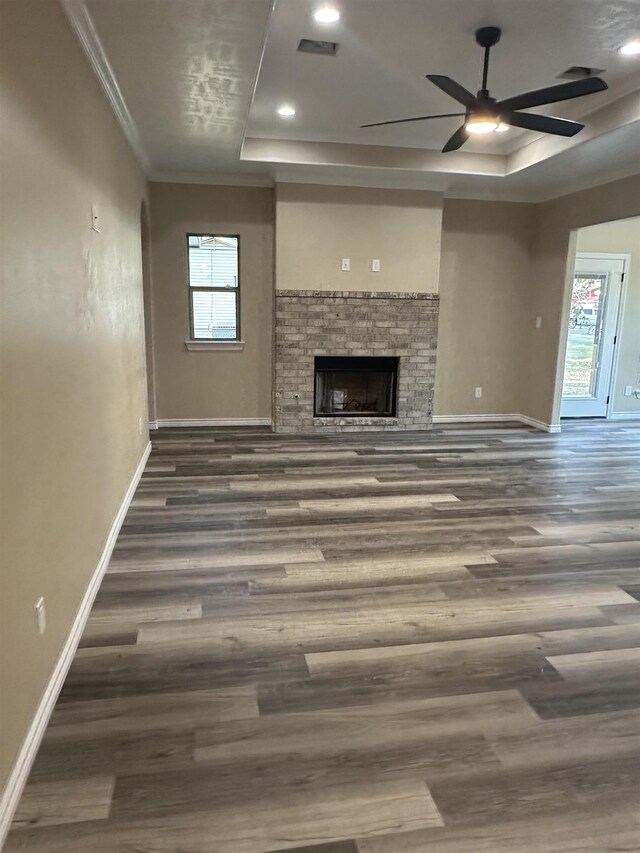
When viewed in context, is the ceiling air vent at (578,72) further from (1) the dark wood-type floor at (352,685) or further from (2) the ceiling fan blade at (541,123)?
(1) the dark wood-type floor at (352,685)

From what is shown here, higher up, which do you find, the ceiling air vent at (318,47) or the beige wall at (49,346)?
the ceiling air vent at (318,47)

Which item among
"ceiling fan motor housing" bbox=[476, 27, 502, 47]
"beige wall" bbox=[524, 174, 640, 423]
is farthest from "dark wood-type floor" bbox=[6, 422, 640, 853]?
"ceiling fan motor housing" bbox=[476, 27, 502, 47]

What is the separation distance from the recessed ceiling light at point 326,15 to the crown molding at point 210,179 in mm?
2987

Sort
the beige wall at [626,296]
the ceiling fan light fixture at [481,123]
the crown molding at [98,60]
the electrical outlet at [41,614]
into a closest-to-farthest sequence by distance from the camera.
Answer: the electrical outlet at [41,614], the crown molding at [98,60], the ceiling fan light fixture at [481,123], the beige wall at [626,296]

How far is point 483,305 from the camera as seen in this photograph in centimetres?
714

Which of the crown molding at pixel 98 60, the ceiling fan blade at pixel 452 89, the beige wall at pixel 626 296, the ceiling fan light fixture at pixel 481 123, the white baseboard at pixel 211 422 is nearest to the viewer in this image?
the crown molding at pixel 98 60

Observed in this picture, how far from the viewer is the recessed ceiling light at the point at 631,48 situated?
11.5 ft

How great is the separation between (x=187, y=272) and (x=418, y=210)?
8.74 feet

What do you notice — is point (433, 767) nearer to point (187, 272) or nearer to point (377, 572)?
point (377, 572)

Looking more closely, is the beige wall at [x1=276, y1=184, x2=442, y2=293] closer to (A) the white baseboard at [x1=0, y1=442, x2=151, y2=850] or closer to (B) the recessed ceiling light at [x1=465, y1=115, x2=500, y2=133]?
(B) the recessed ceiling light at [x1=465, y1=115, x2=500, y2=133]

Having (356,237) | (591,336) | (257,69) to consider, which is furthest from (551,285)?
(257,69)

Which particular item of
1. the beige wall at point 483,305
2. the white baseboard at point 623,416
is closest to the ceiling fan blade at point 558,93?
the beige wall at point 483,305

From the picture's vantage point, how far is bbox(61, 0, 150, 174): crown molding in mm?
2594

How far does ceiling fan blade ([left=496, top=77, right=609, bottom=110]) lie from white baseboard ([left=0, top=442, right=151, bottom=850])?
11.5ft
